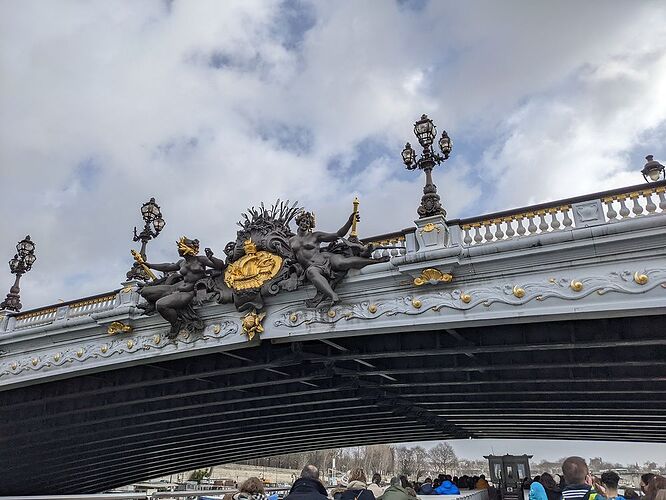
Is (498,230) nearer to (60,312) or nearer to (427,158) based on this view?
(427,158)

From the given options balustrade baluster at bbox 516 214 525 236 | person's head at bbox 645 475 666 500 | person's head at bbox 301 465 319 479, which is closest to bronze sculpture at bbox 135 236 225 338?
balustrade baluster at bbox 516 214 525 236

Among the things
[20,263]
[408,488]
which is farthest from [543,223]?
[20,263]

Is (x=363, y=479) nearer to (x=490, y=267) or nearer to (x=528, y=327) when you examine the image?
(x=490, y=267)

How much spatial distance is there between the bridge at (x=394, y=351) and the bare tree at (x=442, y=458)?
357 feet

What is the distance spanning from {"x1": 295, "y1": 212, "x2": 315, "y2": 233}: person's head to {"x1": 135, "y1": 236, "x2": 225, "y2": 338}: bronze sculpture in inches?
125

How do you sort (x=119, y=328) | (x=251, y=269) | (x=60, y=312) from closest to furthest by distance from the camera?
(x=251, y=269), (x=119, y=328), (x=60, y=312)

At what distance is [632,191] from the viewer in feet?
43.8

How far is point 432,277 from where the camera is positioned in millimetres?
15047

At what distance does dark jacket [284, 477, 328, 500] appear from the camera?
17.3 ft

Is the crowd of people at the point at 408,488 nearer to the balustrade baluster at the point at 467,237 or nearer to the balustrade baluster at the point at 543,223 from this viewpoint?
the balustrade baluster at the point at 543,223

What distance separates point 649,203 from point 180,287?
48.0ft

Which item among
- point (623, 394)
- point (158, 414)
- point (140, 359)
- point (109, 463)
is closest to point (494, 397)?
point (623, 394)

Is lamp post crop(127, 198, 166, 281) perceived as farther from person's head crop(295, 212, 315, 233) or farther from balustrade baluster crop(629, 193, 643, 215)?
balustrade baluster crop(629, 193, 643, 215)

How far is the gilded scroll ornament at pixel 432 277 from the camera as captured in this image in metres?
14.9
